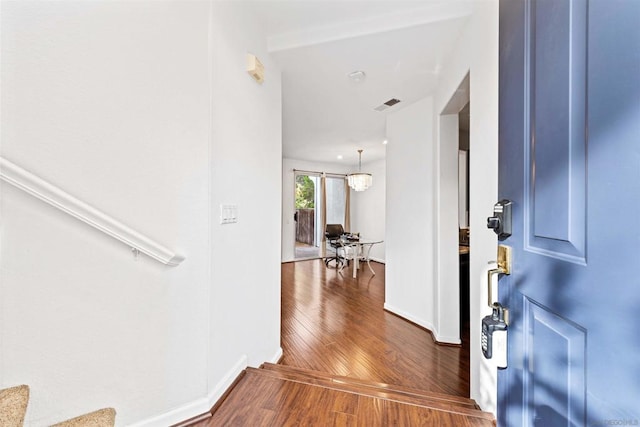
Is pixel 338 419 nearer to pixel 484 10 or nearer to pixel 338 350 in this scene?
pixel 338 350

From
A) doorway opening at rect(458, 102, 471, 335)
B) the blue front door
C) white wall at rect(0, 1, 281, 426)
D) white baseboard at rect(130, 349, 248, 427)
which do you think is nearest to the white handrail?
white wall at rect(0, 1, 281, 426)

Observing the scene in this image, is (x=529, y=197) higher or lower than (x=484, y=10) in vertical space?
lower

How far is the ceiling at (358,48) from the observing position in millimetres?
1699

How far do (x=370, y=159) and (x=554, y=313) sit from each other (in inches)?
243

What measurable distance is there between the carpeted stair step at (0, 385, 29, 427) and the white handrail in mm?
553

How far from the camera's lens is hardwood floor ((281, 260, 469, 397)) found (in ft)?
6.59

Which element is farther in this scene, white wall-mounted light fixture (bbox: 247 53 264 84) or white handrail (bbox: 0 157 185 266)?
white wall-mounted light fixture (bbox: 247 53 264 84)

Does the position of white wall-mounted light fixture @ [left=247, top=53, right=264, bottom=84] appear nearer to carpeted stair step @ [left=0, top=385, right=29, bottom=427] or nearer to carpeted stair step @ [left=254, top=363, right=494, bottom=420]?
carpeted stair step @ [left=0, top=385, right=29, bottom=427]

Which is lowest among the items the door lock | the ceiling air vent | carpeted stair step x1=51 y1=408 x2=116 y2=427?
carpeted stair step x1=51 y1=408 x2=116 y2=427

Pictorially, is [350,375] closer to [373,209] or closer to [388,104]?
[388,104]

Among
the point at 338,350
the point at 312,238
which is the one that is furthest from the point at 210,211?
the point at 312,238

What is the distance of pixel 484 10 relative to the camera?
142 centimetres

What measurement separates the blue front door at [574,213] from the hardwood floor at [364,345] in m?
1.35

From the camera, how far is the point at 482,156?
4.75 ft
